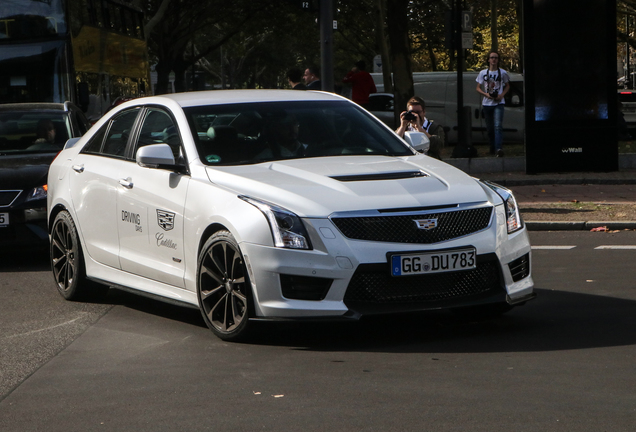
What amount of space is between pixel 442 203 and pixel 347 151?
1.19 m

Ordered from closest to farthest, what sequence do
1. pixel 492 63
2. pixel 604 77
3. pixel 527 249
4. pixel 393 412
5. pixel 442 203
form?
pixel 393 412 < pixel 442 203 < pixel 527 249 < pixel 604 77 < pixel 492 63

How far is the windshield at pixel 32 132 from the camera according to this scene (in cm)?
1120

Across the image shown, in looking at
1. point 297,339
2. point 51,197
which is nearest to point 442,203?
point 297,339

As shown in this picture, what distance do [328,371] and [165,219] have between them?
1.82m

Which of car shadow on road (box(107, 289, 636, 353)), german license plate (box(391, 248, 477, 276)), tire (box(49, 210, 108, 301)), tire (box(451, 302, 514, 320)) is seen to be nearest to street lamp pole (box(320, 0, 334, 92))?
tire (box(49, 210, 108, 301))

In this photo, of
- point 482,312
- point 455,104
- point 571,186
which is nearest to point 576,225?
point 571,186

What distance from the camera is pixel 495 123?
62.3 ft

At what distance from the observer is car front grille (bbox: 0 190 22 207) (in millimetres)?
9805

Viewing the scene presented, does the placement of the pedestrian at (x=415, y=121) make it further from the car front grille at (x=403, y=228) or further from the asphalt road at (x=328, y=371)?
the car front grille at (x=403, y=228)

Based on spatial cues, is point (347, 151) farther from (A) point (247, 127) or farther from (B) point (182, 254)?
(B) point (182, 254)

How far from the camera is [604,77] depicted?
16438 millimetres

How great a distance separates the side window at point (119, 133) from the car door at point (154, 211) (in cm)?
19

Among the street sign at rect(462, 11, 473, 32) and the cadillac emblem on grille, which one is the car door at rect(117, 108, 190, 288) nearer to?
the cadillac emblem on grille

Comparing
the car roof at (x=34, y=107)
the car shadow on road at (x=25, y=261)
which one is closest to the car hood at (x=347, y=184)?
the car shadow on road at (x=25, y=261)
